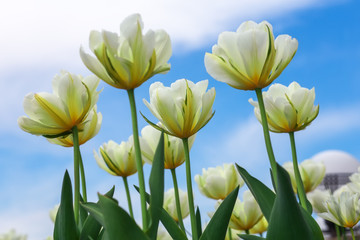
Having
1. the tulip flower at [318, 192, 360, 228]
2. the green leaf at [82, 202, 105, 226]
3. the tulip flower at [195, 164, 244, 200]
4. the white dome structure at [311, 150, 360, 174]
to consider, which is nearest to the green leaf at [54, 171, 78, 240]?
the green leaf at [82, 202, 105, 226]

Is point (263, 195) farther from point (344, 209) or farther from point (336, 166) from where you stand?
point (336, 166)

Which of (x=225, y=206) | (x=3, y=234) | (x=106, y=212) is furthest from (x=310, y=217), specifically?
(x=3, y=234)

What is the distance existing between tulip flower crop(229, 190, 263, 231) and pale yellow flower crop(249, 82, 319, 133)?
0.73 m

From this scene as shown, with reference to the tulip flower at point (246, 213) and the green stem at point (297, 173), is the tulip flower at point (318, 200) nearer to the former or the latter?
the tulip flower at point (246, 213)

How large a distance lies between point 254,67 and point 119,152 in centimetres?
91

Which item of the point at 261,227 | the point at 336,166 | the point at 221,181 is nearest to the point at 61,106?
the point at 221,181

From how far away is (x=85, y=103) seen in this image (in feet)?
5.25

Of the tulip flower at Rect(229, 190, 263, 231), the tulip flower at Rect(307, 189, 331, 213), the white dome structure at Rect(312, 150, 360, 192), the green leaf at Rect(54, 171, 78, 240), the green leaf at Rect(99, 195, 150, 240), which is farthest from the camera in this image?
the white dome structure at Rect(312, 150, 360, 192)

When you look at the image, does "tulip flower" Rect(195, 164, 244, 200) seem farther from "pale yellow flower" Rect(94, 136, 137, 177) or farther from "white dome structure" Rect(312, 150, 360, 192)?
"white dome structure" Rect(312, 150, 360, 192)

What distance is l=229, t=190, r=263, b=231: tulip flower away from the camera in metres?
2.43

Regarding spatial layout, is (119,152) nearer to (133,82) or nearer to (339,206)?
(133,82)

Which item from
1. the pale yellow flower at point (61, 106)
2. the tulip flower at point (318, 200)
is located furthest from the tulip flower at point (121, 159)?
the tulip flower at point (318, 200)

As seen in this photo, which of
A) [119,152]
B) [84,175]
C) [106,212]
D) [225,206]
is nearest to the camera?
[106,212]

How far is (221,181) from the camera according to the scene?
8.15 ft
